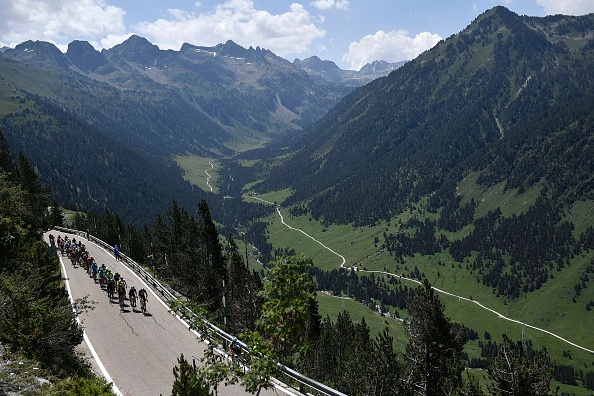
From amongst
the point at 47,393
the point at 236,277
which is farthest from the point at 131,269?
the point at 47,393

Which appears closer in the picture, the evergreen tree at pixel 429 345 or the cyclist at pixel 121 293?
the evergreen tree at pixel 429 345

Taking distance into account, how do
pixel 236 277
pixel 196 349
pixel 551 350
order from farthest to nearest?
pixel 551 350, pixel 236 277, pixel 196 349

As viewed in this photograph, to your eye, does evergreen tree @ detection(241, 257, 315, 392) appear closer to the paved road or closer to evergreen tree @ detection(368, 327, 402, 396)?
the paved road

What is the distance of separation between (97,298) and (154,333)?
14.1 meters

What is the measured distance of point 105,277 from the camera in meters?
48.1

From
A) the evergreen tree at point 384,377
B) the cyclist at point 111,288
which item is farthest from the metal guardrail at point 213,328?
the evergreen tree at point 384,377

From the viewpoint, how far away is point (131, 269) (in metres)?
61.3

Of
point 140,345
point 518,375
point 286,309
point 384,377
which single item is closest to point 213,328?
point 140,345

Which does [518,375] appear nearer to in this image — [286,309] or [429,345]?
[429,345]

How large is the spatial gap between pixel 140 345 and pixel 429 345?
23.2 meters

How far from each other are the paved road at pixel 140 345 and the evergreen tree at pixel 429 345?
1640cm

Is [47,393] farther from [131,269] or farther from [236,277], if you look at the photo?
[236,277]

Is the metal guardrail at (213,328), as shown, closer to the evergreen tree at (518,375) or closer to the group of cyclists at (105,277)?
the group of cyclists at (105,277)

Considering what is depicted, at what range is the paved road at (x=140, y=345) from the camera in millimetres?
25578
